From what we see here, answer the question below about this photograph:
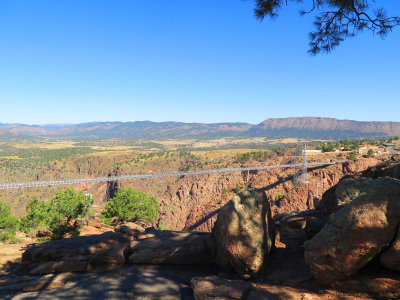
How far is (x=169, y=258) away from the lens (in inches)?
369

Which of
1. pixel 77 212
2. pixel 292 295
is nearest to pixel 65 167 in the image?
pixel 77 212

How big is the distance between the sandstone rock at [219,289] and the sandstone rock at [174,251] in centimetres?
258

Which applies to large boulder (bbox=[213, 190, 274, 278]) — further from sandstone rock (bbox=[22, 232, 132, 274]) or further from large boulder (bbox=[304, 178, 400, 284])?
sandstone rock (bbox=[22, 232, 132, 274])

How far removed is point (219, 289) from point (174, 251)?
345 centimetres

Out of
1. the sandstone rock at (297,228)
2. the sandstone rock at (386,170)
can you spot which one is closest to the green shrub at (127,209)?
the sandstone rock at (297,228)

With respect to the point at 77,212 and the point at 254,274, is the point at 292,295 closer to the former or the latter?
the point at 254,274

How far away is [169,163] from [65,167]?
45248 millimetres

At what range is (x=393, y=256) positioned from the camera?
213 inches

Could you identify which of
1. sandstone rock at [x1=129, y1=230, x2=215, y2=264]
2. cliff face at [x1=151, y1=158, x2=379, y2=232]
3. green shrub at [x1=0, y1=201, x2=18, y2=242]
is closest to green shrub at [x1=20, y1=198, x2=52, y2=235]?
green shrub at [x1=0, y1=201, x2=18, y2=242]

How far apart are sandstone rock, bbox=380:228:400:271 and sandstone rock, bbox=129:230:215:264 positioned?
5392 millimetres

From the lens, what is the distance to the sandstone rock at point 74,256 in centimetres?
904

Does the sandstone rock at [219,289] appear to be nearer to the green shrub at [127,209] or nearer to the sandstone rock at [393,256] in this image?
the sandstone rock at [393,256]

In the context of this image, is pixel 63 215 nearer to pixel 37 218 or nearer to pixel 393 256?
pixel 37 218

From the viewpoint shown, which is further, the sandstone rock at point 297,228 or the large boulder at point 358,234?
the sandstone rock at point 297,228
